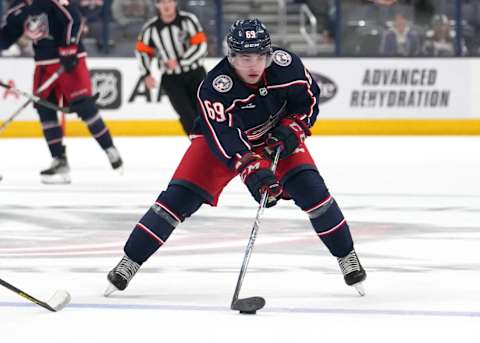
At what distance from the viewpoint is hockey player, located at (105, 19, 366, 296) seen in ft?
12.4

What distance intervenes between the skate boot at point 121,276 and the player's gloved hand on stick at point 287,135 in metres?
0.54

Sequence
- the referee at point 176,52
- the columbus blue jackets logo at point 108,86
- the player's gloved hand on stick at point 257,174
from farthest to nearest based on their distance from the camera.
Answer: the columbus blue jackets logo at point 108,86 < the referee at point 176,52 < the player's gloved hand on stick at point 257,174

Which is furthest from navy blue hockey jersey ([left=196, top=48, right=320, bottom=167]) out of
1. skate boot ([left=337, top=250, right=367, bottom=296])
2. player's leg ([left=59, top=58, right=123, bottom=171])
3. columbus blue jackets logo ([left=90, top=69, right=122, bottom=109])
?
columbus blue jackets logo ([left=90, top=69, right=122, bottom=109])

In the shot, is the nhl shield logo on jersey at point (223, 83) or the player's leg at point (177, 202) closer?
the nhl shield logo on jersey at point (223, 83)

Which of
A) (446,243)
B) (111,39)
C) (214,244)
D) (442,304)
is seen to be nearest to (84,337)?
(442,304)

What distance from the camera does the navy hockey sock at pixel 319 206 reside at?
3.85 meters

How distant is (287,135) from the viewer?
382 cm

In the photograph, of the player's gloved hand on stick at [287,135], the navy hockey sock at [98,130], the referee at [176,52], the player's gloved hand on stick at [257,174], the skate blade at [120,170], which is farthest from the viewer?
the referee at [176,52]

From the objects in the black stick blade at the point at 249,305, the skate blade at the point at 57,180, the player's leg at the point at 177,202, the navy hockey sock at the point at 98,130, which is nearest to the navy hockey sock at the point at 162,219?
the player's leg at the point at 177,202

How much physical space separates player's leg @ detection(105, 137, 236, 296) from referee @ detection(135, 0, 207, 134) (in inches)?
175

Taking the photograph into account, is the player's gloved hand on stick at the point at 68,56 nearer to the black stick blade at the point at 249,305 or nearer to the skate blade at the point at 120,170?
the skate blade at the point at 120,170

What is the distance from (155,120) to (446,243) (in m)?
6.28

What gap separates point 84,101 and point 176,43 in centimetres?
103

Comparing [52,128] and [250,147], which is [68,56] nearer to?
[52,128]
